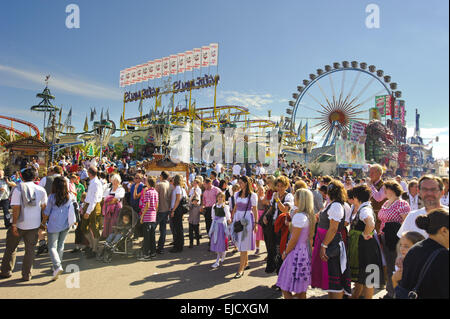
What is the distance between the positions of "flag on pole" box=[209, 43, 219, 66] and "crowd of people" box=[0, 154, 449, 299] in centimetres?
2964

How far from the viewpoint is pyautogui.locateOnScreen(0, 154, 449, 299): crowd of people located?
2297 mm

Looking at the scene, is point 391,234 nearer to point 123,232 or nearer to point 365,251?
point 365,251

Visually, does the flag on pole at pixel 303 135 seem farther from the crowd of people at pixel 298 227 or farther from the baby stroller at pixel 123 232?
the baby stroller at pixel 123 232

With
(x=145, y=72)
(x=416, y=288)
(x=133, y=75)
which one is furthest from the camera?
(x=133, y=75)

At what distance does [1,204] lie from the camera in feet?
26.0

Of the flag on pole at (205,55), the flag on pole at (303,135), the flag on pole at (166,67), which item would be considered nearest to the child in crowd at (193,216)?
the flag on pole at (205,55)

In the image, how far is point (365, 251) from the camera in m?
3.34

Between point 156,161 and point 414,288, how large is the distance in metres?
9.61

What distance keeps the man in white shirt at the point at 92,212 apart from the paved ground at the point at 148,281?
1.22 ft

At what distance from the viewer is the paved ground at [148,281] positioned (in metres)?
3.92

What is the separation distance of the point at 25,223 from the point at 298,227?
422 centimetres

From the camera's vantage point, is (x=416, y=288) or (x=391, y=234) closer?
(x=416, y=288)

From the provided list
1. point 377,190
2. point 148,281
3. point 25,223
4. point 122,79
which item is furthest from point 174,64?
point 148,281

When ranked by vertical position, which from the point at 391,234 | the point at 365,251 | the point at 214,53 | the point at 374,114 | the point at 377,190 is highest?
the point at 214,53
